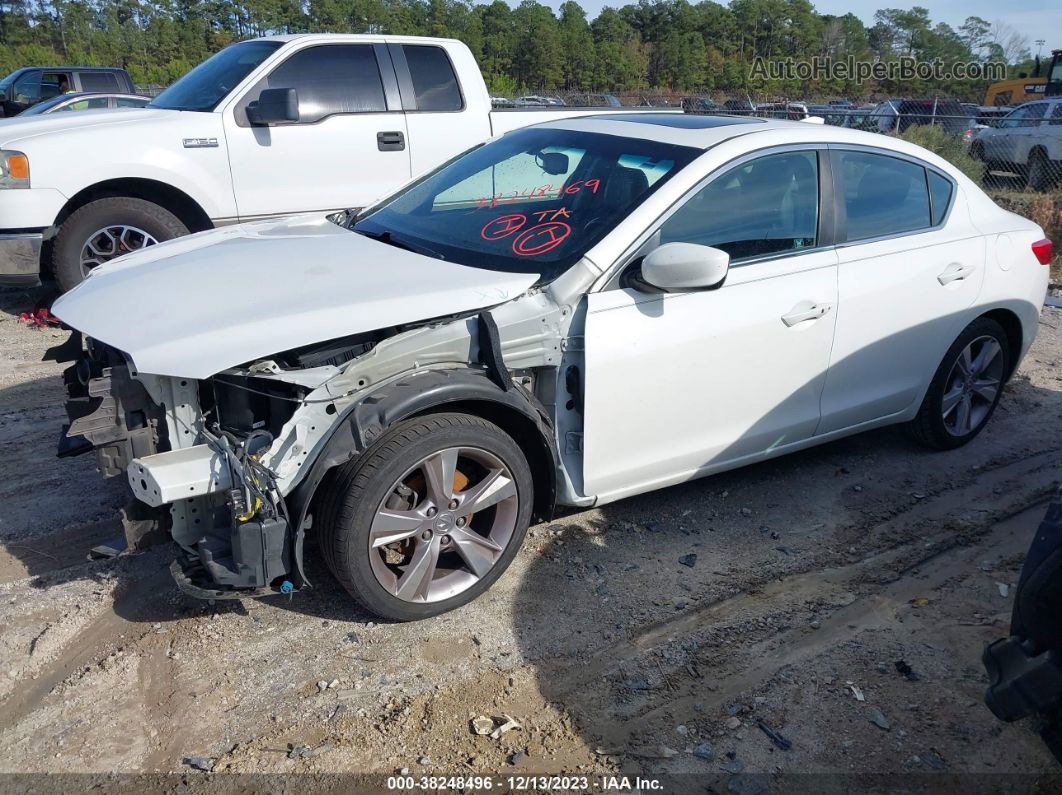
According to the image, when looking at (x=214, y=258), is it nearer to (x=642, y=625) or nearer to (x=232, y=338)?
(x=232, y=338)

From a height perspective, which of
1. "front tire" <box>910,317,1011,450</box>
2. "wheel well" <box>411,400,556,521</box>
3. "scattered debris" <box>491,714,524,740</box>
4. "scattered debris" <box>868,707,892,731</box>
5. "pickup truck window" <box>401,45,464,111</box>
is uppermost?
"pickup truck window" <box>401,45,464,111</box>

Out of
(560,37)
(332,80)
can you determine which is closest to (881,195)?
(332,80)

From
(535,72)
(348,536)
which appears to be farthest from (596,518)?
(535,72)

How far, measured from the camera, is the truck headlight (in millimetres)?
6383

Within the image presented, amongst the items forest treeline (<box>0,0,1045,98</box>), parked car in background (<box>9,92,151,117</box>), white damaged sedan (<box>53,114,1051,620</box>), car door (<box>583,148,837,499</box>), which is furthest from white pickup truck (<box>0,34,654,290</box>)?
forest treeline (<box>0,0,1045,98</box>)

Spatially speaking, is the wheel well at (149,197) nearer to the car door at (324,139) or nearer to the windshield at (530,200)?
the car door at (324,139)

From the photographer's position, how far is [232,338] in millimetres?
2902

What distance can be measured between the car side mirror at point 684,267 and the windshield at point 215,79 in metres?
4.92

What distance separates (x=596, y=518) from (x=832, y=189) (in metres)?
1.90

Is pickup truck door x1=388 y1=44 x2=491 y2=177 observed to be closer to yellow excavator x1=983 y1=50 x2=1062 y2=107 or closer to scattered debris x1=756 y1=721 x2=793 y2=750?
scattered debris x1=756 y1=721 x2=793 y2=750

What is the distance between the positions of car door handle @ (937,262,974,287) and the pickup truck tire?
5.38 meters

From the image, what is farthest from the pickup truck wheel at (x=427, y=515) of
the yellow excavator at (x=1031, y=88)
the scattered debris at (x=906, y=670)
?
the yellow excavator at (x=1031, y=88)

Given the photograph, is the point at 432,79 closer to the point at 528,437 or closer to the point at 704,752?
the point at 528,437

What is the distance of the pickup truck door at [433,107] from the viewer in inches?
298
